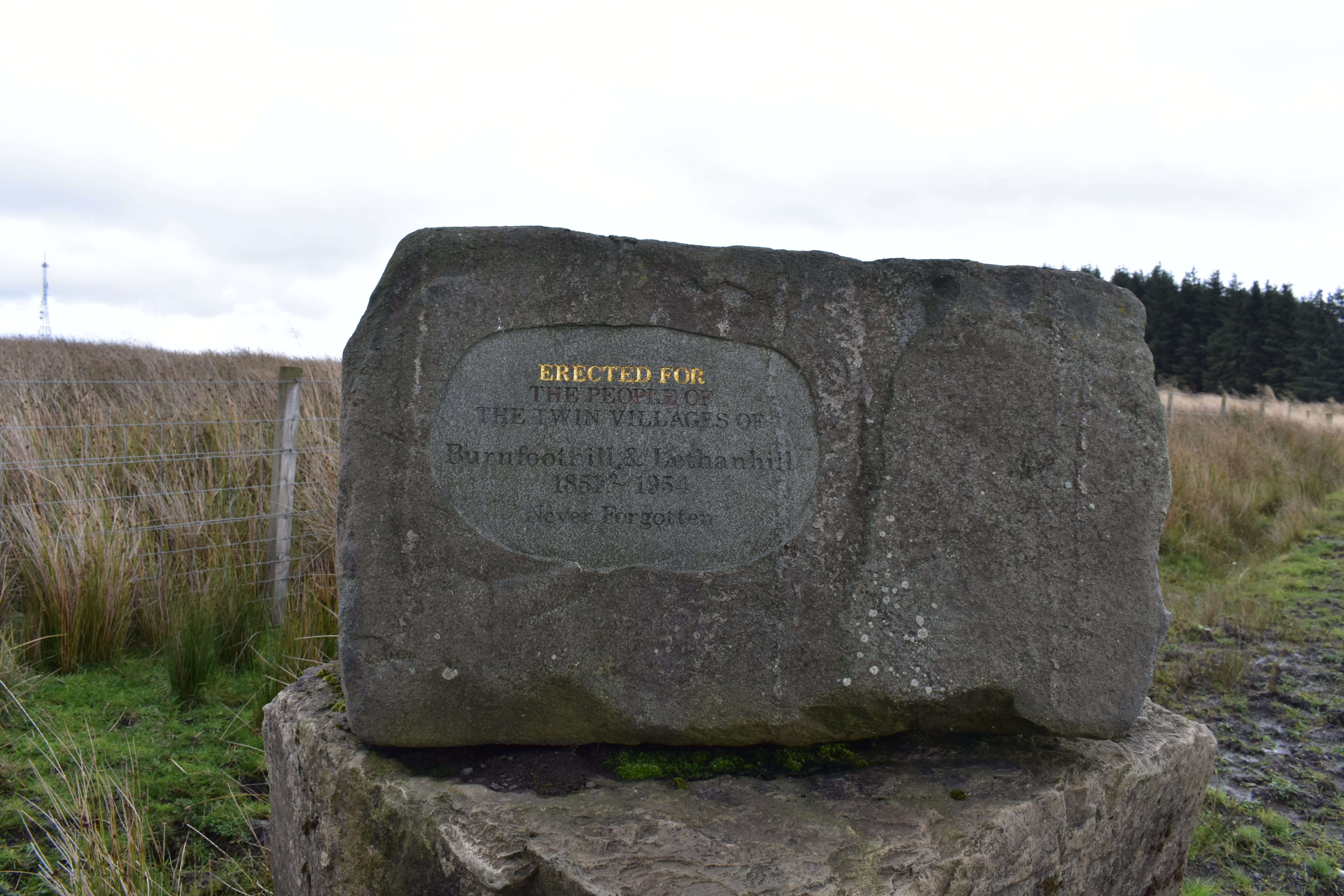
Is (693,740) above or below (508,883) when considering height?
above

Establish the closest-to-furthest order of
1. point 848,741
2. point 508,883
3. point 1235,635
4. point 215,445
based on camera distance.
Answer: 1. point 508,883
2. point 848,741
3. point 1235,635
4. point 215,445

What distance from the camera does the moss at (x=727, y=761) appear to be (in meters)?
1.98

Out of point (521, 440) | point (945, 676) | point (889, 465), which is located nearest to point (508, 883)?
point (521, 440)

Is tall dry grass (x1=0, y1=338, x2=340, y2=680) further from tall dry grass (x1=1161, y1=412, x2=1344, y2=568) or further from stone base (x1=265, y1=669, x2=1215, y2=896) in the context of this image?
tall dry grass (x1=1161, y1=412, x2=1344, y2=568)

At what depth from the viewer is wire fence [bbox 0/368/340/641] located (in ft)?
12.3

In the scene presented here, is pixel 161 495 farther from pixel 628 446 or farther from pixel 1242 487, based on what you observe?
pixel 1242 487

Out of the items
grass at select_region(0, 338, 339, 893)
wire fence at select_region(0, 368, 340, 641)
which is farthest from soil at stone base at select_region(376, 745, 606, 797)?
wire fence at select_region(0, 368, 340, 641)

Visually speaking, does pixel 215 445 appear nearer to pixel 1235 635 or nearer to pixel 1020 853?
pixel 1020 853

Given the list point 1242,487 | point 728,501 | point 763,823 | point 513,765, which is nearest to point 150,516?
point 513,765

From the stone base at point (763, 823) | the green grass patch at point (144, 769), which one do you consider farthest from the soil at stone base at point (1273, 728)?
the green grass patch at point (144, 769)

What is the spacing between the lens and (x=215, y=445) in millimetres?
5141

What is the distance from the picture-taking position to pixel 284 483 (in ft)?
13.8

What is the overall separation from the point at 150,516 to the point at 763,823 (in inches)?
152

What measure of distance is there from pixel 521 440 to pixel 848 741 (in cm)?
112
